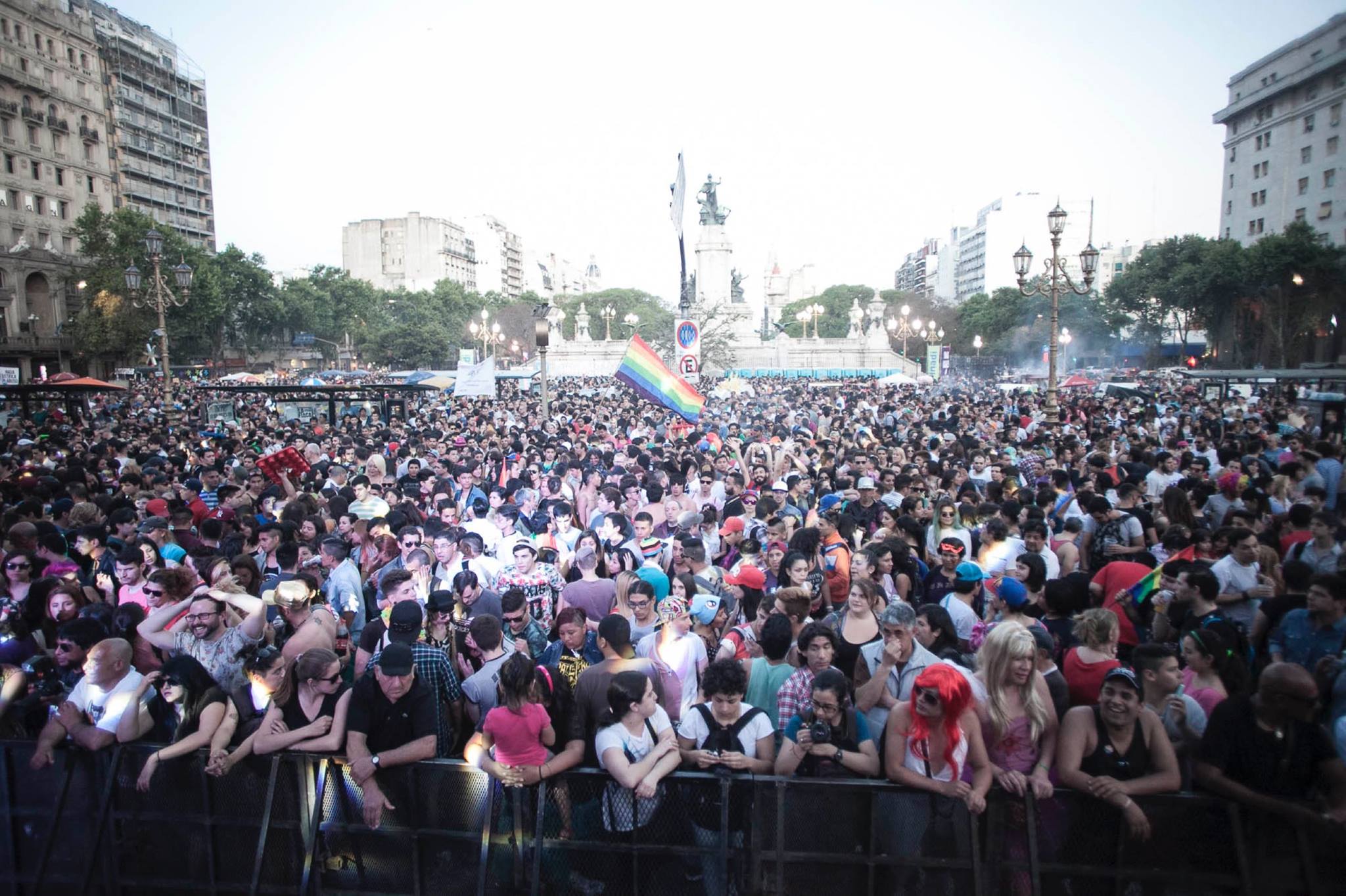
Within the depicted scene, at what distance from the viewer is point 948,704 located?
354 cm

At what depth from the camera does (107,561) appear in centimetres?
682

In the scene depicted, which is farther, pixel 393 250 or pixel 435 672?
Result: pixel 393 250

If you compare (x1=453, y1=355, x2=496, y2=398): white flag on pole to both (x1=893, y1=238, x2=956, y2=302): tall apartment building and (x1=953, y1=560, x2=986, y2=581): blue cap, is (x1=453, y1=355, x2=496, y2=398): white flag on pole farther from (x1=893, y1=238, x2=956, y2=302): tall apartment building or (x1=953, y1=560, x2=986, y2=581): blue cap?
(x1=893, y1=238, x2=956, y2=302): tall apartment building

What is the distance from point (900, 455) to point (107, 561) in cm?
998

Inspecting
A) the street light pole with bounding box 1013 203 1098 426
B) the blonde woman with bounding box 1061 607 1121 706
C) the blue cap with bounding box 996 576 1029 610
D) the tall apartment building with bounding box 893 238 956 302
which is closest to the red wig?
the blonde woman with bounding box 1061 607 1121 706

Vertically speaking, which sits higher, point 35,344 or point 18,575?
point 35,344

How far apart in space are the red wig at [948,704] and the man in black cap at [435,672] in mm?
2412

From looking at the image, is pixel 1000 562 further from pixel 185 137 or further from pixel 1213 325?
pixel 185 137

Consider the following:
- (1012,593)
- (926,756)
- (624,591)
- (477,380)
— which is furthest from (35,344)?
(926,756)

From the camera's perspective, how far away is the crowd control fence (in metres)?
3.45

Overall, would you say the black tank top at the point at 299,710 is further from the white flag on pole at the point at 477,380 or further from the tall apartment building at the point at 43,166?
the tall apartment building at the point at 43,166

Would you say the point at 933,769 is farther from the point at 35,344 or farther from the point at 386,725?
the point at 35,344

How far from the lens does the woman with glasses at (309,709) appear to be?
3.96m

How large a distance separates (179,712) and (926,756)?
3891mm
